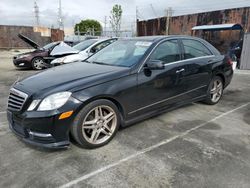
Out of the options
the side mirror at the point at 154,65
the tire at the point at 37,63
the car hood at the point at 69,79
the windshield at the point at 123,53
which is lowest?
the tire at the point at 37,63

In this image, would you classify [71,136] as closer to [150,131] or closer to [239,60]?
[150,131]

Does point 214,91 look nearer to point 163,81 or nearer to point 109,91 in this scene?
point 163,81

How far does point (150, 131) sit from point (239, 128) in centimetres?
152

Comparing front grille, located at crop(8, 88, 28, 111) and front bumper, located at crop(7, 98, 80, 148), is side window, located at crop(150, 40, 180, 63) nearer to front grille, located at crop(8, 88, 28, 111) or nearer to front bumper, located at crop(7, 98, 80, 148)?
front bumper, located at crop(7, 98, 80, 148)

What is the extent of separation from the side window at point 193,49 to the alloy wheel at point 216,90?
28.2 inches

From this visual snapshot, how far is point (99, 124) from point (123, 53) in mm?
1396

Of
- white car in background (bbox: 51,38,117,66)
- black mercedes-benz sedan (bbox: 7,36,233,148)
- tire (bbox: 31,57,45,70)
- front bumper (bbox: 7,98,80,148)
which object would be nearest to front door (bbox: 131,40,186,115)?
black mercedes-benz sedan (bbox: 7,36,233,148)

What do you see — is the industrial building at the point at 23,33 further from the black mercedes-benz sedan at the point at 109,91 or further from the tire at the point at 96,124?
the tire at the point at 96,124

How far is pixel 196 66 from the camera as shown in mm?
4094

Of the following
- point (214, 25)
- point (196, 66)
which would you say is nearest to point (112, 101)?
point (196, 66)

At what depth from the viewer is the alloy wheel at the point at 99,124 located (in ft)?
9.55

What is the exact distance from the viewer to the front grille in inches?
108

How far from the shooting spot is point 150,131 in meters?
3.50

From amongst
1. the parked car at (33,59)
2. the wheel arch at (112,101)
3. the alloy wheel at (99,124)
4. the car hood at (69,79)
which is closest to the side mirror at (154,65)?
the car hood at (69,79)
